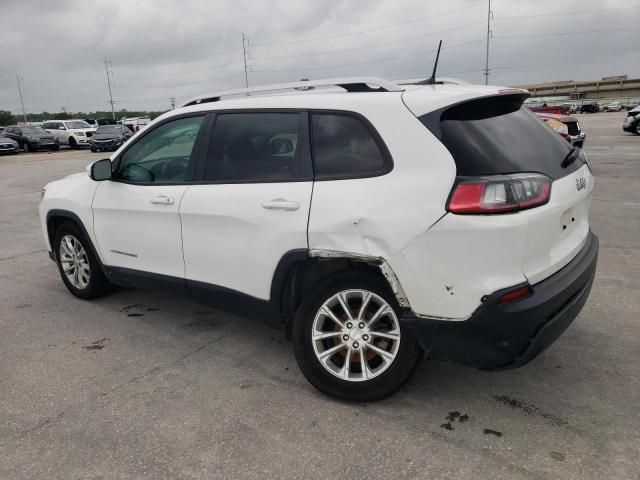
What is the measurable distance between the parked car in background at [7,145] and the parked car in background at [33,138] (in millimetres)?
993

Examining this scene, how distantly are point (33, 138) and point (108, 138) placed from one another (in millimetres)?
6440

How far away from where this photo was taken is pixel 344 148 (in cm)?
294

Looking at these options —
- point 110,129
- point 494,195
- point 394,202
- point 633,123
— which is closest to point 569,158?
point 494,195

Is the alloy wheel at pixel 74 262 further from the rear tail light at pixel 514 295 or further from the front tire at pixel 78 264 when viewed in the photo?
the rear tail light at pixel 514 295

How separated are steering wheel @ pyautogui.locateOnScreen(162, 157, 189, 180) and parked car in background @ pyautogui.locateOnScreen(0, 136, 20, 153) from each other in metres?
30.2

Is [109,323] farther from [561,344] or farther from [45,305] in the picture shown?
[561,344]

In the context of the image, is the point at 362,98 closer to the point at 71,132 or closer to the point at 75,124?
the point at 71,132

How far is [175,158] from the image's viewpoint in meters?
3.93

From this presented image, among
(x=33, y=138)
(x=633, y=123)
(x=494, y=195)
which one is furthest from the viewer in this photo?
(x=33, y=138)

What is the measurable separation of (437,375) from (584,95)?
13272 cm

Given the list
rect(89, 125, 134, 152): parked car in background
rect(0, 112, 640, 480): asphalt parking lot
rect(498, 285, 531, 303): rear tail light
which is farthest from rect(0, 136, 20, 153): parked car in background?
rect(498, 285, 531, 303): rear tail light

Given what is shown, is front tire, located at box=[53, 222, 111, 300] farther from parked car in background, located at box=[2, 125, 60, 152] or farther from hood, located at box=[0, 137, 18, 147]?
parked car in background, located at box=[2, 125, 60, 152]

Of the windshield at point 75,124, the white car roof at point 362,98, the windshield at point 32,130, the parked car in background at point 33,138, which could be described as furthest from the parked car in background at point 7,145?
the white car roof at point 362,98

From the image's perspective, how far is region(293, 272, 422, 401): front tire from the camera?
9.37 feet
